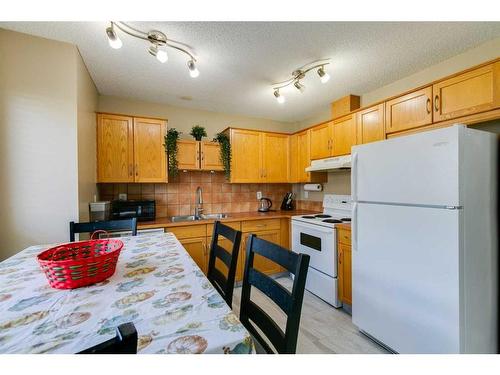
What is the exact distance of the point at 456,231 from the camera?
126 cm

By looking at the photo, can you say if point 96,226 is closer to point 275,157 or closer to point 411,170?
point 411,170

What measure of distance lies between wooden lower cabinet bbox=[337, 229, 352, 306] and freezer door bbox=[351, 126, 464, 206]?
0.49 metres

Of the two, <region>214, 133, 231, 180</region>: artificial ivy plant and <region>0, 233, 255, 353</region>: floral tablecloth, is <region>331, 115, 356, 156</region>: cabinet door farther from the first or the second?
<region>0, 233, 255, 353</region>: floral tablecloth

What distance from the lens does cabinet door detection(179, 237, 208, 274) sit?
8.31ft

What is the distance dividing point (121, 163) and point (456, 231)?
292 centimetres

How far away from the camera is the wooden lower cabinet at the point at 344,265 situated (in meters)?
2.12

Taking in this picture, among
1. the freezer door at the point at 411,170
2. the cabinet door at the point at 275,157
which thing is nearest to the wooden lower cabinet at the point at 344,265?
the freezer door at the point at 411,170

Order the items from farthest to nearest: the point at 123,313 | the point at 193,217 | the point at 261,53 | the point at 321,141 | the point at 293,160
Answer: the point at 293,160 < the point at 193,217 < the point at 321,141 < the point at 261,53 < the point at 123,313

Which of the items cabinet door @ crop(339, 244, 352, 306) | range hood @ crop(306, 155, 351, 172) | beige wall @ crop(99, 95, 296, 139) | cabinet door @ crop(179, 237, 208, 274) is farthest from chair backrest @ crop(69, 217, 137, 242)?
range hood @ crop(306, 155, 351, 172)

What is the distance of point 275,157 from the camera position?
3338 mm

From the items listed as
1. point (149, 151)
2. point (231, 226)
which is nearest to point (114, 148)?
point (149, 151)

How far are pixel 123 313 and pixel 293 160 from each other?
2996 millimetres
